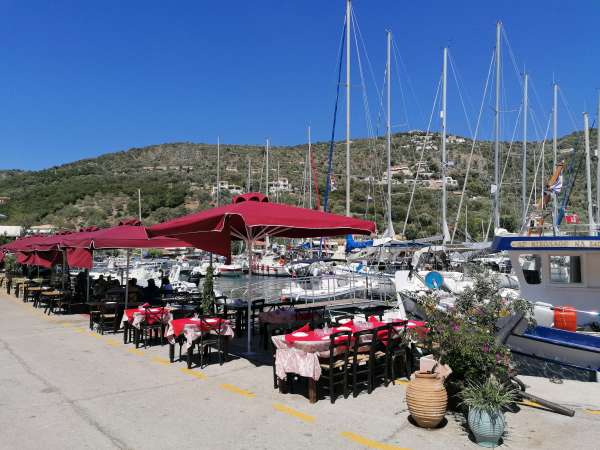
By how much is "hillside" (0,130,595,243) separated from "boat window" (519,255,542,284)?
40264 mm

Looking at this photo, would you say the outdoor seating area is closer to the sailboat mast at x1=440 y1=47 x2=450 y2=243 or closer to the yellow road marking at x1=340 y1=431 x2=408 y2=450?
the yellow road marking at x1=340 y1=431 x2=408 y2=450

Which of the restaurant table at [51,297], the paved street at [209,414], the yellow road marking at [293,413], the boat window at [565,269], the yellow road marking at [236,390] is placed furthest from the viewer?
the restaurant table at [51,297]

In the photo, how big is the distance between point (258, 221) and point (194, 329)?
2.18 metres

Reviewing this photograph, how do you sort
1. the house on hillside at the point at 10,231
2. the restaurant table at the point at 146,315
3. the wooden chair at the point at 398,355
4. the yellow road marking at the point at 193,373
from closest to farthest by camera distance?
the wooden chair at the point at 398,355, the yellow road marking at the point at 193,373, the restaurant table at the point at 146,315, the house on hillside at the point at 10,231

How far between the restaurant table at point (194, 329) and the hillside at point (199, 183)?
43215 mm

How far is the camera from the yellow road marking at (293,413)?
18.6 ft

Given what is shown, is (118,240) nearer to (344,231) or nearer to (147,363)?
(147,363)

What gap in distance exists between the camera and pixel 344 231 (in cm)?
906

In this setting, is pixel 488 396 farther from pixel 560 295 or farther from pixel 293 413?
pixel 560 295

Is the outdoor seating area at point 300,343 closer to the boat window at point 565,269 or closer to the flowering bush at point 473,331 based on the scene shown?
the flowering bush at point 473,331

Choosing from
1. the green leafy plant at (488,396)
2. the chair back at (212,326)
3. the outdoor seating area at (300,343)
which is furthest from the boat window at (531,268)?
the chair back at (212,326)

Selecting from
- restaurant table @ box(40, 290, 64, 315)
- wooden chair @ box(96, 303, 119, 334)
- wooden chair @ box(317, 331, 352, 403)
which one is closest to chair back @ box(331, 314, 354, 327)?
wooden chair @ box(317, 331, 352, 403)

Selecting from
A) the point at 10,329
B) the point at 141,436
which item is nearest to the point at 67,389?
the point at 141,436

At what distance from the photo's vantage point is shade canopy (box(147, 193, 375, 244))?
24.6 ft
